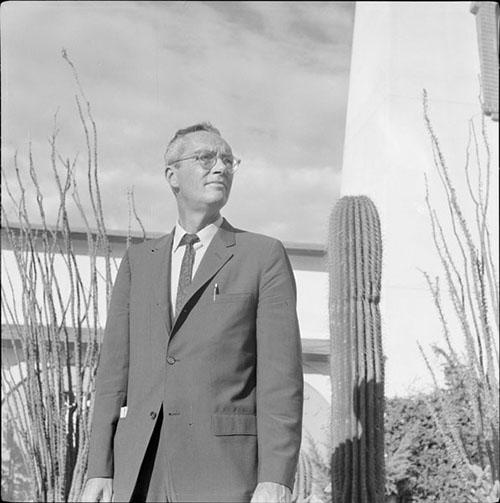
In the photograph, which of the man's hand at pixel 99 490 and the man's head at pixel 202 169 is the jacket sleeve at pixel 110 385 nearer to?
the man's hand at pixel 99 490

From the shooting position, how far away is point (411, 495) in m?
4.21

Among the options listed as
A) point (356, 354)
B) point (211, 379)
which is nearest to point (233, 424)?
point (211, 379)

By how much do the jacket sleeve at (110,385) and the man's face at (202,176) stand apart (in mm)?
226

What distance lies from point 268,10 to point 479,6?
1.74 meters

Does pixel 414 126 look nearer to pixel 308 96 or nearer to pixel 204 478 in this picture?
pixel 308 96

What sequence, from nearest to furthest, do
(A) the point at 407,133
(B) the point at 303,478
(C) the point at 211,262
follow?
(C) the point at 211,262 < (B) the point at 303,478 < (A) the point at 407,133

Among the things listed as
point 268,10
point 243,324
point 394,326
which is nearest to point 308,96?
point 268,10

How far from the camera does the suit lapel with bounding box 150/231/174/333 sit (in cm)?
155

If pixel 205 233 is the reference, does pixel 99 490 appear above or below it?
below

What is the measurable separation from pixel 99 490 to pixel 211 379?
0.98 feet

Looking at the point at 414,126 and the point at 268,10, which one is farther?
the point at 414,126

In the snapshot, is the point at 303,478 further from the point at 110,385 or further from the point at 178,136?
the point at 178,136

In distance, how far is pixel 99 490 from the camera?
1516 millimetres

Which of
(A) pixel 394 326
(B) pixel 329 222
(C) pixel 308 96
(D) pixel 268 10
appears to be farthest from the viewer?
(A) pixel 394 326
